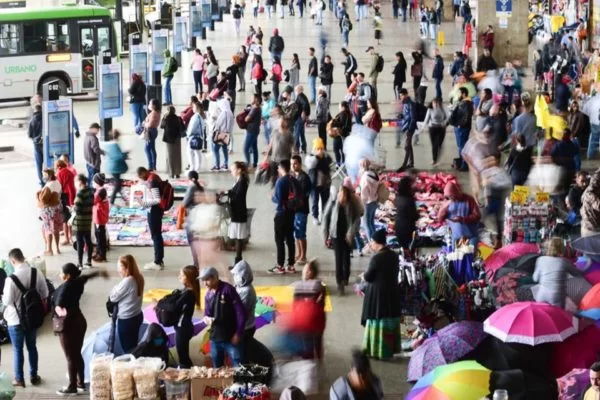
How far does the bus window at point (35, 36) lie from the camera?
35.6m

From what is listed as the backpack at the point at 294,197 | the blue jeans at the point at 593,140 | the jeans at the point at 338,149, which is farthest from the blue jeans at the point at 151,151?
the blue jeans at the point at 593,140

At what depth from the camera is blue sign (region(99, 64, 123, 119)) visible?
2798 centimetres

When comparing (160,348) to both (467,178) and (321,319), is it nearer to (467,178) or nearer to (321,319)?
(321,319)

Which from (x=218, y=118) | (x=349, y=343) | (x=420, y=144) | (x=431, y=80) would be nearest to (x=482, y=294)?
(x=349, y=343)

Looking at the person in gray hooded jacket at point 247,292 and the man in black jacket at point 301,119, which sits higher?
the man in black jacket at point 301,119

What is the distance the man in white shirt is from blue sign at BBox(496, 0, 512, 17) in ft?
91.0

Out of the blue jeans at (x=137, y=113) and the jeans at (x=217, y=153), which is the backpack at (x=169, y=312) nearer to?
the jeans at (x=217, y=153)

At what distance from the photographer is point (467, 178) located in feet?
79.3

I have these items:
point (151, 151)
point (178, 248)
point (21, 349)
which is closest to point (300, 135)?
point (151, 151)

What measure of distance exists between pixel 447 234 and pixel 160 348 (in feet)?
20.5

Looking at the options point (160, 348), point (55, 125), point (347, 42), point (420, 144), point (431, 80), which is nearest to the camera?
point (160, 348)

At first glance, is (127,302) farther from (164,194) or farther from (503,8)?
(503,8)

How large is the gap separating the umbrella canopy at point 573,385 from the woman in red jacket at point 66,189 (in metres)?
10.0

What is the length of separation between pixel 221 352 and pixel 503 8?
28.0 meters
